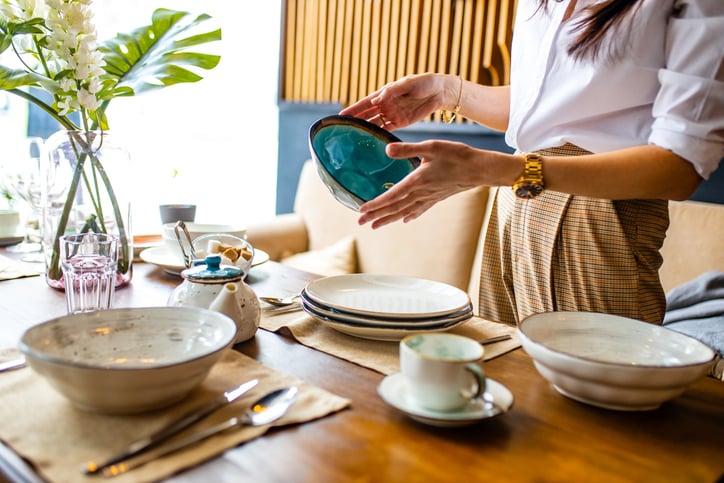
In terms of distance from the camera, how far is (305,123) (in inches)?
146

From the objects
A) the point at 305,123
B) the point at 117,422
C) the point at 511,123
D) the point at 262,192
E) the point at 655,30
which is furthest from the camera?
the point at 262,192

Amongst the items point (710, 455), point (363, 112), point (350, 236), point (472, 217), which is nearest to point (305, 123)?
point (350, 236)

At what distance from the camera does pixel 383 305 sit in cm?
110

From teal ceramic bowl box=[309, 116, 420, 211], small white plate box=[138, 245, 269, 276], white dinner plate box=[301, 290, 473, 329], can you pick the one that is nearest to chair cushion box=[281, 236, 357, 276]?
small white plate box=[138, 245, 269, 276]

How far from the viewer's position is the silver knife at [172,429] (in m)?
0.57

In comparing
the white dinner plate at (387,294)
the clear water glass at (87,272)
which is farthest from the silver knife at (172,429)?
the clear water glass at (87,272)

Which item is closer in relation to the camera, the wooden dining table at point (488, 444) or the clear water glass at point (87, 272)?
the wooden dining table at point (488, 444)

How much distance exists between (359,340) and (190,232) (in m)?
0.68

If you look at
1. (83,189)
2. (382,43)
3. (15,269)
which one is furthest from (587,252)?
(382,43)

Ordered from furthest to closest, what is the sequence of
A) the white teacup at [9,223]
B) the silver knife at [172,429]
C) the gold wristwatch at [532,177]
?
the white teacup at [9,223] → the gold wristwatch at [532,177] → the silver knife at [172,429]

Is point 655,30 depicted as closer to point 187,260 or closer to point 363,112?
point 363,112

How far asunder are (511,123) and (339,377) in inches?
27.8

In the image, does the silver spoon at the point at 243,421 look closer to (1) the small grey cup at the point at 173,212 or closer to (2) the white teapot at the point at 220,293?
(2) the white teapot at the point at 220,293

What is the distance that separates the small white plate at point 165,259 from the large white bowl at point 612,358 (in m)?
0.79
